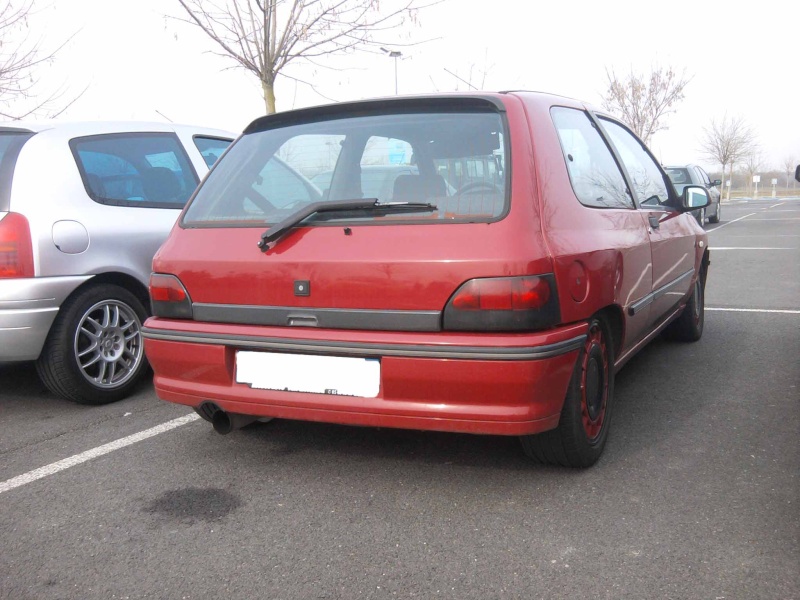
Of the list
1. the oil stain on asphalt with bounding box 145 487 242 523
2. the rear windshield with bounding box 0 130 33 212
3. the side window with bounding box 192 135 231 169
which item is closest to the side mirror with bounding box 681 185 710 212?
the side window with bounding box 192 135 231 169

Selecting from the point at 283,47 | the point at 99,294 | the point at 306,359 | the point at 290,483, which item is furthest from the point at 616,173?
the point at 283,47

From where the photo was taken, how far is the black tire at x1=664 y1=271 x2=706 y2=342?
562cm

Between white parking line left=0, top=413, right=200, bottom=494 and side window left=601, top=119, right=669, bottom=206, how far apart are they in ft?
8.90

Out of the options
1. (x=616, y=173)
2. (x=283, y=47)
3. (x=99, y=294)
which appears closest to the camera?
(x=616, y=173)

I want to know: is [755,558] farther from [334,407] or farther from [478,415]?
[334,407]

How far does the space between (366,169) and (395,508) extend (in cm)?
136

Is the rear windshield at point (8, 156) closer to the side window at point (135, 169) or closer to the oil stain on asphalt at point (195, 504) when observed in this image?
the side window at point (135, 169)

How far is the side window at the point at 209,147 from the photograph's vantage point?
5496 mm

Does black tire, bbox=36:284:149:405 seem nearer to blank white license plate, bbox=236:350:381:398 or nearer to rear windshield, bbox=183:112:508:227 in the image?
rear windshield, bbox=183:112:508:227

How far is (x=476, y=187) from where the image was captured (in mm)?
2918

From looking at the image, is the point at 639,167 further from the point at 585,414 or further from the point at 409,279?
the point at 409,279

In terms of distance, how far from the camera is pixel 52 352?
425 centimetres

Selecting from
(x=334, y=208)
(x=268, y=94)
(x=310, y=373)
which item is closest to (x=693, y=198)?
(x=334, y=208)

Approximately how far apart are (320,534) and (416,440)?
1.03m
